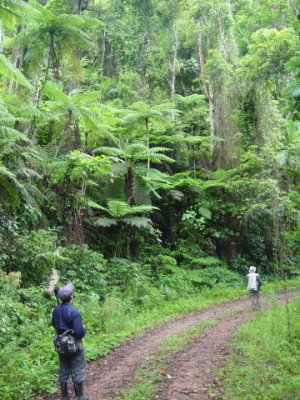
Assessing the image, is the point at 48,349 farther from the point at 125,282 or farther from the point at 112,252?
the point at 112,252

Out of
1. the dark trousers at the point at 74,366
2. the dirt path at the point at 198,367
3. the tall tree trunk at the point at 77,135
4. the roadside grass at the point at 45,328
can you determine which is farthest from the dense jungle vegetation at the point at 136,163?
the dirt path at the point at 198,367

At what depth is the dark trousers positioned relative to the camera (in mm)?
3887

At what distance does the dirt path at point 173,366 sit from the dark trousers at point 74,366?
50 cm

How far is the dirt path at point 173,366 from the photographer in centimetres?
436

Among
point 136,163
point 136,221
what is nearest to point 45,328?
point 136,221

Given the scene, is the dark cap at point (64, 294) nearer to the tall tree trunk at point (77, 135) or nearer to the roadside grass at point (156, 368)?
the roadside grass at point (156, 368)

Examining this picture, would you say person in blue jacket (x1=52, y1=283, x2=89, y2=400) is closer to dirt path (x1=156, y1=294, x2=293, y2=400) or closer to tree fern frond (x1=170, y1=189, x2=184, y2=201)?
dirt path (x1=156, y1=294, x2=293, y2=400)

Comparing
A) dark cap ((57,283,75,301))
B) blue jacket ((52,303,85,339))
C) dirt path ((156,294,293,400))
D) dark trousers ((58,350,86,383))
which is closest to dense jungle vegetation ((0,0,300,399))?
dark trousers ((58,350,86,383))

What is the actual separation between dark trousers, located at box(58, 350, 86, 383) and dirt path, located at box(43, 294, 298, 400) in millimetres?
497

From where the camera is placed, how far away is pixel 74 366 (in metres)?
3.91

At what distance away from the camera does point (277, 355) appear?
524 centimetres

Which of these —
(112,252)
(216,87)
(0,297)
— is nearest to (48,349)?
(0,297)

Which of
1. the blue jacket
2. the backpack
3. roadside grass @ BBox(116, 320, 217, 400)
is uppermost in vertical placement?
the blue jacket

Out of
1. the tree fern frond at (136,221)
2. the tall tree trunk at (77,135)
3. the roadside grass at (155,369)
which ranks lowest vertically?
the roadside grass at (155,369)
